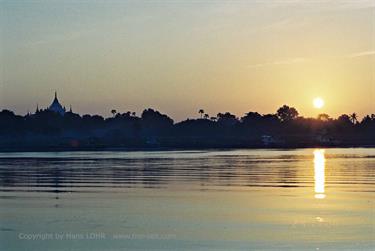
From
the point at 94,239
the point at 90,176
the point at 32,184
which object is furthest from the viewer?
the point at 90,176

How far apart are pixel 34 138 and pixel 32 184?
157771 mm

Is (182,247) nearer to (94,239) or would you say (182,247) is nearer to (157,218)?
(94,239)

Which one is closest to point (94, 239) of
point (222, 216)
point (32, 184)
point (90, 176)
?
point (222, 216)

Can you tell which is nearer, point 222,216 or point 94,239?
point 94,239

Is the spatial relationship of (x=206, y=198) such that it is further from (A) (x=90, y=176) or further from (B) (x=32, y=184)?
(A) (x=90, y=176)

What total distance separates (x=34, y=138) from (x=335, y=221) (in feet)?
570

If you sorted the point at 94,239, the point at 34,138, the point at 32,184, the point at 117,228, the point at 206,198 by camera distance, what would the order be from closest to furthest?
the point at 94,239, the point at 117,228, the point at 206,198, the point at 32,184, the point at 34,138

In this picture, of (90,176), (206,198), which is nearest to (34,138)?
(90,176)

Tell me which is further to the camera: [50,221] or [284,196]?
[284,196]

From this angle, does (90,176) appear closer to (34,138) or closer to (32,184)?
(32,184)

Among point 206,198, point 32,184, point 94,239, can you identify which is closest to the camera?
point 94,239

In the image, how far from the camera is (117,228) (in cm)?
2150

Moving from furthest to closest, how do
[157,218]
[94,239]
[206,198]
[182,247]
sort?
[206,198] < [157,218] < [94,239] < [182,247]

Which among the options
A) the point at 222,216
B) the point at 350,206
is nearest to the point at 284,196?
the point at 350,206
